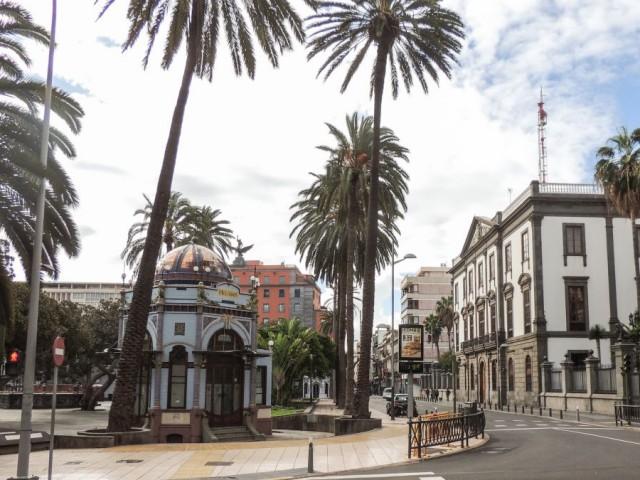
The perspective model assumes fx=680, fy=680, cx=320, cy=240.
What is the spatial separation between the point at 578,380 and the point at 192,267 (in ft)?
99.7

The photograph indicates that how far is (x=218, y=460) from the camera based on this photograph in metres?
18.7

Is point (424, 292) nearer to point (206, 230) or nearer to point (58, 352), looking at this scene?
point (206, 230)

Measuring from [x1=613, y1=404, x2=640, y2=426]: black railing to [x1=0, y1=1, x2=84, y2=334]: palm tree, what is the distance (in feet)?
91.2

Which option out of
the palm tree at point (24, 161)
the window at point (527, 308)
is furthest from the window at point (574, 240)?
the palm tree at point (24, 161)

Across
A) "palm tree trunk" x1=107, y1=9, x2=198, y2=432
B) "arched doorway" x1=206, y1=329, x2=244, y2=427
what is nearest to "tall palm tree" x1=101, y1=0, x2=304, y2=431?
"palm tree trunk" x1=107, y1=9, x2=198, y2=432

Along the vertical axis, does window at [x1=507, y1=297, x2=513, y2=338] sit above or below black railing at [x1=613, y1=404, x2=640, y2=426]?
above

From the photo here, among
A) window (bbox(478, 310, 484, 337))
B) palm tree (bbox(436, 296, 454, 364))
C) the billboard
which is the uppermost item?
palm tree (bbox(436, 296, 454, 364))

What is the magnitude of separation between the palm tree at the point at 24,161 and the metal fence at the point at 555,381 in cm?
4207

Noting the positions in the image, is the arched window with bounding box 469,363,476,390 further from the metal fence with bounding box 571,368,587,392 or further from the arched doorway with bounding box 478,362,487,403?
the metal fence with bounding box 571,368,587,392

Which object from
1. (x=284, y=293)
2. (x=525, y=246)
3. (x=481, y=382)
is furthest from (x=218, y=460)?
(x=284, y=293)

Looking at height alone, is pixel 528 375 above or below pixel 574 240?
below

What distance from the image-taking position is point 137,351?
2328 cm

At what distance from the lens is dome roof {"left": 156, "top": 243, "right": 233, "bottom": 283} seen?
3139 cm

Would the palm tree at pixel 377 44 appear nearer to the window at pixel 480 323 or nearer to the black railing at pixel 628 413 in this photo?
the black railing at pixel 628 413
